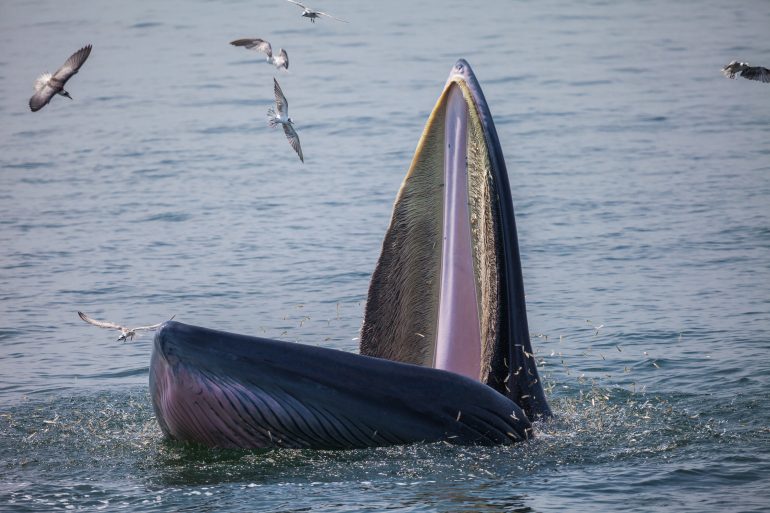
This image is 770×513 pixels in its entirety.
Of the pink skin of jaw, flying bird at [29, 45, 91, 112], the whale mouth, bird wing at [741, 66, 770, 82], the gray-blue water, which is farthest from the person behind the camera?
bird wing at [741, 66, 770, 82]

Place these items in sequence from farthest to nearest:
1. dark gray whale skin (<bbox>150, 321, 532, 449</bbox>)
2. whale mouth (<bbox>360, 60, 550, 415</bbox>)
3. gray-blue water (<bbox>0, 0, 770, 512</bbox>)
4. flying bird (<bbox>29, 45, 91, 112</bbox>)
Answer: flying bird (<bbox>29, 45, 91, 112</bbox>)
gray-blue water (<bbox>0, 0, 770, 512</bbox>)
whale mouth (<bbox>360, 60, 550, 415</bbox>)
dark gray whale skin (<bbox>150, 321, 532, 449</bbox>)

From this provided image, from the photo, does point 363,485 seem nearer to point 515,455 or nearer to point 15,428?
point 515,455

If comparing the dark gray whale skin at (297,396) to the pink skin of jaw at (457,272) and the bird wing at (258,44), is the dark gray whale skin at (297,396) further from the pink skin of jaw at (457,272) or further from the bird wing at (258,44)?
the bird wing at (258,44)

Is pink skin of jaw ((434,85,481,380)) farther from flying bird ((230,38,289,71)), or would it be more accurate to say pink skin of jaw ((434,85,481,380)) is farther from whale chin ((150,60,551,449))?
flying bird ((230,38,289,71))

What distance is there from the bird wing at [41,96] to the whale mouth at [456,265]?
4670 millimetres

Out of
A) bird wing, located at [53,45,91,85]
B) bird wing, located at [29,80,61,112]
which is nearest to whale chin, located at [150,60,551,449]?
bird wing, located at [53,45,91,85]

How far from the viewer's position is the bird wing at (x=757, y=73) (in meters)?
13.8

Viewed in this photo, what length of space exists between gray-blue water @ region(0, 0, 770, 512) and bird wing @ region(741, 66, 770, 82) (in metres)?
2.15

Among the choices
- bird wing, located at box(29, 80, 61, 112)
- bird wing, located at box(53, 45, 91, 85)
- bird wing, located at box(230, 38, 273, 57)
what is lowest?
bird wing, located at box(29, 80, 61, 112)

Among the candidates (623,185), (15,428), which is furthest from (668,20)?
(15,428)

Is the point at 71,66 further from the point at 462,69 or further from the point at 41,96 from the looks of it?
the point at 462,69

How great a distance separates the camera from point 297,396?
8797 mm

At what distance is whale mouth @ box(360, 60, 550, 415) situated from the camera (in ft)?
30.0

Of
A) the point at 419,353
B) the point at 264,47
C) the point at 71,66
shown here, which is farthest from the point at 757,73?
the point at 71,66
